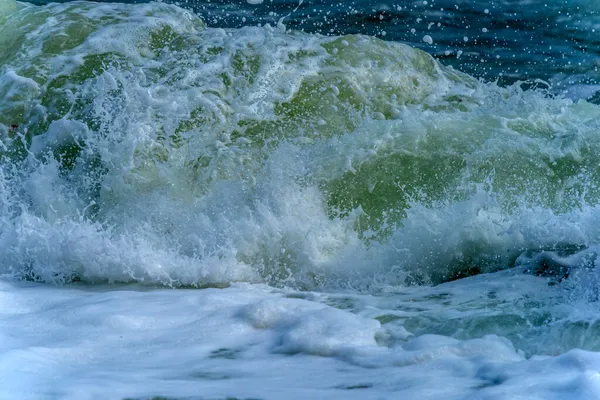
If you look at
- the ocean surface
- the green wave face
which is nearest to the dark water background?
the ocean surface

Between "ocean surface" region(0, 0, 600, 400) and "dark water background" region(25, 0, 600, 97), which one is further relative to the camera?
"dark water background" region(25, 0, 600, 97)

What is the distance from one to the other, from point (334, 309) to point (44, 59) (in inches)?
133

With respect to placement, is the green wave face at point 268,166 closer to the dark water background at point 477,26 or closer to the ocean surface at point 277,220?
the ocean surface at point 277,220

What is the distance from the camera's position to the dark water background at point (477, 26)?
7.69m

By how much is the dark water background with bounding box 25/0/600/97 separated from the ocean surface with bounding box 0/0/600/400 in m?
1.61

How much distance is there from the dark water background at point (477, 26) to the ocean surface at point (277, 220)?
5.28ft

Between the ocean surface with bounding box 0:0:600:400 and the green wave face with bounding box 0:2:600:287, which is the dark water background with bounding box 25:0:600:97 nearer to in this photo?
the ocean surface with bounding box 0:0:600:400

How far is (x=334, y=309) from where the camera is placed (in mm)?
3137

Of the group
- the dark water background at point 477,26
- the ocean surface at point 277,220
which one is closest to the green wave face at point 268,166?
the ocean surface at point 277,220

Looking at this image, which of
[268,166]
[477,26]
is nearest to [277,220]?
[268,166]

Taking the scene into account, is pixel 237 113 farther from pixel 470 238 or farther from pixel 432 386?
pixel 432 386

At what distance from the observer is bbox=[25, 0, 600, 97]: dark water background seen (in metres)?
7.69

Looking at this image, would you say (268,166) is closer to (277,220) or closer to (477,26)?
(277,220)

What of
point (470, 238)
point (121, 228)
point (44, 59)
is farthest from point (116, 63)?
point (470, 238)
